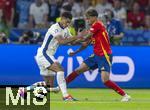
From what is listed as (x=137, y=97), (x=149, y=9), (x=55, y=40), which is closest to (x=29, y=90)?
(x=55, y=40)

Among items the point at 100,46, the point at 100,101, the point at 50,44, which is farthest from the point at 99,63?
the point at 50,44

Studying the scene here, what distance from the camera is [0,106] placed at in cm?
1502

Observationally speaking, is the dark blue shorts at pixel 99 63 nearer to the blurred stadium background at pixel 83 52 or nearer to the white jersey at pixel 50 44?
the blurred stadium background at pixel 83 52

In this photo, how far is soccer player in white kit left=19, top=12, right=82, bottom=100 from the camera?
16.8 m

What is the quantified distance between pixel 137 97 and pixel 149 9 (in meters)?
8.28

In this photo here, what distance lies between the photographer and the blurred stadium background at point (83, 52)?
18.7 meters

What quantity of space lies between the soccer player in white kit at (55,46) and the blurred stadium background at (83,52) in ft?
1.95

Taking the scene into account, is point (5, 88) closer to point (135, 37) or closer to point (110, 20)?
point (110, 20)

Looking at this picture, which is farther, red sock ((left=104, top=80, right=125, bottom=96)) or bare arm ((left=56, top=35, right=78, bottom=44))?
red sock ((left=104, top=80, right=125, bottom=96))

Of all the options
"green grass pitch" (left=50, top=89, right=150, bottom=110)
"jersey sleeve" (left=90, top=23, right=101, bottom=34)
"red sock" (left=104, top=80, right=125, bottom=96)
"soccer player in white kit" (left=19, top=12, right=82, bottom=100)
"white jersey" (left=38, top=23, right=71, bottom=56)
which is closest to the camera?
"green grass pitch" (left=50, top=89, right=150, bottom=110)

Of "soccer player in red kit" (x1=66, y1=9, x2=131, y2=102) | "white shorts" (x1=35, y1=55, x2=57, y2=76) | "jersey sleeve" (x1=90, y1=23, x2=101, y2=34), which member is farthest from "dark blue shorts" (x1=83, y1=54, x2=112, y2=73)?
"white shorts" (x1=35, y1=55, x2=57, y2=76)

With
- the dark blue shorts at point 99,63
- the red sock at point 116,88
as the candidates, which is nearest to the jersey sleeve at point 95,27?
the dark blue shorts at point 99,63

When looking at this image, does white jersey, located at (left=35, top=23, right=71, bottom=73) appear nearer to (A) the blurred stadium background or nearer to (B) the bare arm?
(B) the bare arm

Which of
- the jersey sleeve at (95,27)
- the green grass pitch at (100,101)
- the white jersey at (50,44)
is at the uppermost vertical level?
the jersey sleeve at (95,27)
